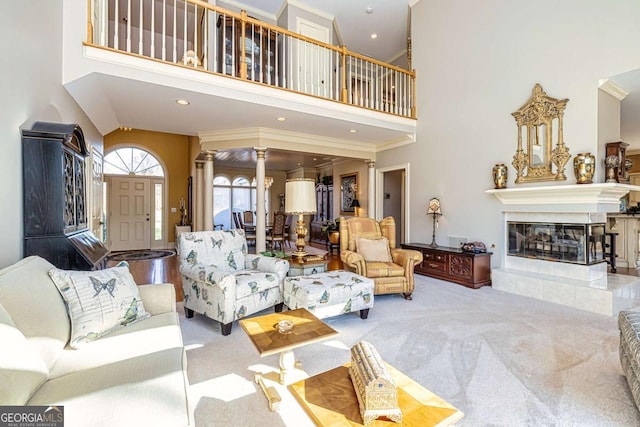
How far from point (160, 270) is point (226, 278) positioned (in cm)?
345

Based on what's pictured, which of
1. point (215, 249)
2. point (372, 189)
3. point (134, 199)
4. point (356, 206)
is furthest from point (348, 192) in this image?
point (134, 199)

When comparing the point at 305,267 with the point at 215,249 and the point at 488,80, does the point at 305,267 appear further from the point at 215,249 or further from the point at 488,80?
the point at 488,80

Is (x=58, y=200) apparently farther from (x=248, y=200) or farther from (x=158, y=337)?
(x=248, y=200)

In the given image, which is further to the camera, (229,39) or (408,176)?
(408,176)

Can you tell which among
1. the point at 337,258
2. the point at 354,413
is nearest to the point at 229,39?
the point at 337,258

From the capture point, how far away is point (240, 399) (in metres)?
1.70

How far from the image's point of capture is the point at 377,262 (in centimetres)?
384

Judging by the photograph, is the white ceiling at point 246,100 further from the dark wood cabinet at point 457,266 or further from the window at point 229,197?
the window at point 229,197

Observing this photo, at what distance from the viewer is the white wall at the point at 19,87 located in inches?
73.6

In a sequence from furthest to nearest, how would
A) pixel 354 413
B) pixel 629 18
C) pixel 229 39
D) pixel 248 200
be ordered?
pixel 248 200 → pixel 229 39 → pixel 629 18 → pixel 354 413

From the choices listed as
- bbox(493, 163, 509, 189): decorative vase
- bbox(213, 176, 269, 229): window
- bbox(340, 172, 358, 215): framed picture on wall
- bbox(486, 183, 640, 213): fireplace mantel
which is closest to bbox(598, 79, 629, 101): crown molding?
bbox(486, 183, 640, 213): fireplace mantel

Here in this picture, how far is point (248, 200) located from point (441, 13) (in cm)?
795

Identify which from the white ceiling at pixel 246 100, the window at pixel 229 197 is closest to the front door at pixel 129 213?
the window at pixel 229 197

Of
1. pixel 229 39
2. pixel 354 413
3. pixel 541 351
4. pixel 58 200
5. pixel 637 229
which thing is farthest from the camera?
pixel 637 229
